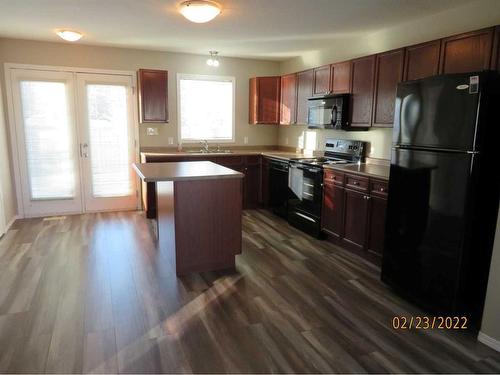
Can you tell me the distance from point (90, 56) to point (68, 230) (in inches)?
98.1

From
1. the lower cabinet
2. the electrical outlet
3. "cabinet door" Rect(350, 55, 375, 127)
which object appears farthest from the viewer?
the electrical outlet

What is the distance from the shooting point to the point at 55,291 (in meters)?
2.91

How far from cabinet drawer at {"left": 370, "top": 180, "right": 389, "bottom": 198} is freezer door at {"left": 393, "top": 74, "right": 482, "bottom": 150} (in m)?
0.59

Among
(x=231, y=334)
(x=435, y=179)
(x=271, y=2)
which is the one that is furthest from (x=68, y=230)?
(x=435, y=179)

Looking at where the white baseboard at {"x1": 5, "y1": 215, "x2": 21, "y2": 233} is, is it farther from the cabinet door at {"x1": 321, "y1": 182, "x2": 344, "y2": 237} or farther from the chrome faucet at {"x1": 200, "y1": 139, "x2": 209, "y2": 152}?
the cabinet door at {"x1": 321, "y1": 182, "x2": 344, "y2": 237}

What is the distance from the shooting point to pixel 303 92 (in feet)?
16.8

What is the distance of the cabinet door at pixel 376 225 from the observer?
3378 mm

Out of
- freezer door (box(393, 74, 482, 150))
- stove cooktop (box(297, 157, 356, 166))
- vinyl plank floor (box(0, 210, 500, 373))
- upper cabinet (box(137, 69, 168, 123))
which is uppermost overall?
upper cabinet (box(137, 69, 168, 123))

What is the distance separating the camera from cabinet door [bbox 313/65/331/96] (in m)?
4.56

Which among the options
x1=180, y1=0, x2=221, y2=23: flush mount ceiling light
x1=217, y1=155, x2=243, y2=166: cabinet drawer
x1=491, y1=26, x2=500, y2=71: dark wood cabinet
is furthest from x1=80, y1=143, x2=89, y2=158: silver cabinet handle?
x1=491, y1=26, x2=500, y2=71: dark wood cabinet

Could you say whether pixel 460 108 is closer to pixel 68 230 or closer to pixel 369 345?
pixel 369 345

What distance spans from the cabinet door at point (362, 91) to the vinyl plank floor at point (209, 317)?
60.3 inches

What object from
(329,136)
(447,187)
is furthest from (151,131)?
(447,187)

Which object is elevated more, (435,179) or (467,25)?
(467,25)
